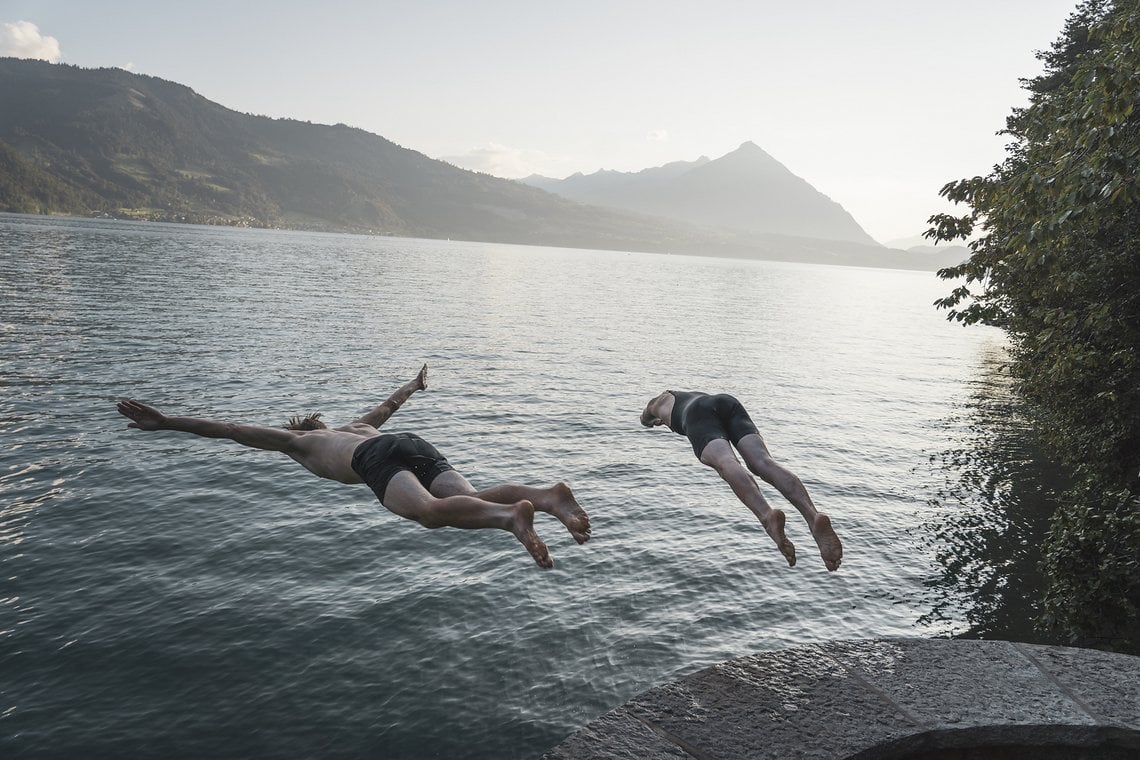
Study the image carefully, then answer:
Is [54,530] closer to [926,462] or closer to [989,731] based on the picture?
[989,731]

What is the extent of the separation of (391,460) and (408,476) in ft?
1.12

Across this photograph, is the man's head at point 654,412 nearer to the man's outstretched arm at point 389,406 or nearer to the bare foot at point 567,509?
the bare foot at point 567,509

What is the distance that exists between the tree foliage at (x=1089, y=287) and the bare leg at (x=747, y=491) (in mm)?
5525

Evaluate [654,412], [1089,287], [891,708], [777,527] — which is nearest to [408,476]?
[654,412]

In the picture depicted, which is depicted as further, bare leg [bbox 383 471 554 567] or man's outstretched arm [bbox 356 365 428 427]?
man's outstretched arm [bbox 356 365 428 427]

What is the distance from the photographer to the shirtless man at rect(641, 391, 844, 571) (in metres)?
6.43

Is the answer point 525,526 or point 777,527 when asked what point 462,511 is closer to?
point 525,526

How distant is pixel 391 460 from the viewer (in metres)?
6.90

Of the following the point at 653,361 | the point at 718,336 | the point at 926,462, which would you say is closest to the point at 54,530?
the point at 926,462

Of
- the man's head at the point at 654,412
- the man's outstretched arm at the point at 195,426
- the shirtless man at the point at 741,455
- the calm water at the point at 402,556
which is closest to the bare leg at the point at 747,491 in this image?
the shirtless man at the point at 741,455

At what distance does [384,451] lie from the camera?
690 cm

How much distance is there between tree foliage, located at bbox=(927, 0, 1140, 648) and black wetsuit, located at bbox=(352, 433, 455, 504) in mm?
8297

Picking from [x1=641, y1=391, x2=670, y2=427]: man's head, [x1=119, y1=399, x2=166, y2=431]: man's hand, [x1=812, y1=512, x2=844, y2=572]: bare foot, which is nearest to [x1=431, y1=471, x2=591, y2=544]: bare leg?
[x1=812, y1=512, x2=844, y2=572]: bare foot

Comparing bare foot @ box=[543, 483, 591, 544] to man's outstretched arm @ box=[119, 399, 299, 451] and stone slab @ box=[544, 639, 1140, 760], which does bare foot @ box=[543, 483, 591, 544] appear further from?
man's outstretched arm @ box=[119, 399, 299, 451]
